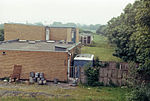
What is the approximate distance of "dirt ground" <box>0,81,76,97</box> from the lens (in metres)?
10.9

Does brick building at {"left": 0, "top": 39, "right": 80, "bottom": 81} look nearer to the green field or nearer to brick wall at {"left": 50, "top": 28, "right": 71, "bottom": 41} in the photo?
the green field

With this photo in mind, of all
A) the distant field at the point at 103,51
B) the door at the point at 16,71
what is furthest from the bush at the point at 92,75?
the distant field at the point at 103,51

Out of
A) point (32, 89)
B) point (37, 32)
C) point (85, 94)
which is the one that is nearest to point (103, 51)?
point (37, 32)

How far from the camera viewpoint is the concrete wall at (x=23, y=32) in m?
28.6

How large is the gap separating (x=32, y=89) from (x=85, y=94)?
3.89 m

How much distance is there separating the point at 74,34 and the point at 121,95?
2299 cm

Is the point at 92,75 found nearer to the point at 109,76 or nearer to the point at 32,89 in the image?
the point at 109,76

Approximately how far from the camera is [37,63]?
575 inches

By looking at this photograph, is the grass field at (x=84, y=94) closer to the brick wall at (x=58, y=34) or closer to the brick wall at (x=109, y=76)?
the brick wall at (x=109, y=76)

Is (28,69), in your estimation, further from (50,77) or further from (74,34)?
(74,34)

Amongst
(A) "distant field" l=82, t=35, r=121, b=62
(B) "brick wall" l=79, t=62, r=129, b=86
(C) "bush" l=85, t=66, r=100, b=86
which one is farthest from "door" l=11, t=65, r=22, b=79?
(A) "distant field" l=82, t=35, r=121, b=62

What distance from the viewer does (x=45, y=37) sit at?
30.8m

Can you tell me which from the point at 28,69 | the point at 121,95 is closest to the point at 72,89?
the point at 121,95

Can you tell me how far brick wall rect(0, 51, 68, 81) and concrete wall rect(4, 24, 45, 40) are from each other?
595 inches
